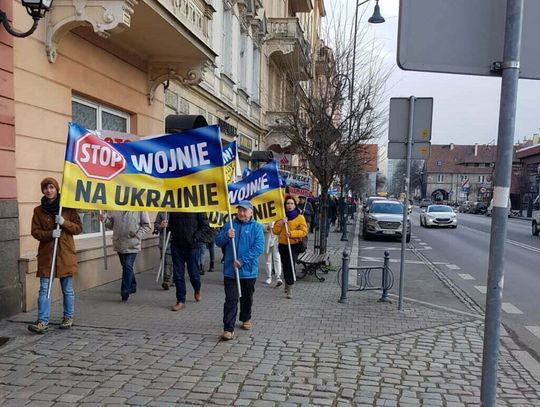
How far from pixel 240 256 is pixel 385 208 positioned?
18631mm

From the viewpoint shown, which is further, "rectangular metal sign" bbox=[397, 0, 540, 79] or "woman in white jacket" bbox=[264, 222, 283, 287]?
"woman in white jacket" bbox=[264, 222, 283, 287]

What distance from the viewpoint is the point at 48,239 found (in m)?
5.83

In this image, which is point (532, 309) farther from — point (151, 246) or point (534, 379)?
point (151, 246)

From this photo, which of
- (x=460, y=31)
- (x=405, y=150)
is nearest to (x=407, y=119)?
(x=405, y=150)

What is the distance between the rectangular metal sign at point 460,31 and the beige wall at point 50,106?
565 cm

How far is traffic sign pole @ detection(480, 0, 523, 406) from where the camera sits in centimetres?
257

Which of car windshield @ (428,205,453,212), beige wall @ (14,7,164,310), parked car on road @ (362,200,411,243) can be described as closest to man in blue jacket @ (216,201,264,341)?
beige wall @ (14,7,164,310)

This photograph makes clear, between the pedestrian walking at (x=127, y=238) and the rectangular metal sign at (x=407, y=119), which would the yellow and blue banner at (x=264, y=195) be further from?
the rectangular metal sign at (x=407, y=119)

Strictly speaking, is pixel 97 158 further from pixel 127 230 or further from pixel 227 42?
pixel 227 42

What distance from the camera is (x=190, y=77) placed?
10.8 m

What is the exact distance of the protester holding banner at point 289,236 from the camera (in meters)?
8.51

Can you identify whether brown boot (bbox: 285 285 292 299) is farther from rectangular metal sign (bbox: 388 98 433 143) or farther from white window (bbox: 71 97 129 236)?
white window (bbox: 71 97 129 236)

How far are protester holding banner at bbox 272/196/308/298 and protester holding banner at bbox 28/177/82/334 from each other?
369cm

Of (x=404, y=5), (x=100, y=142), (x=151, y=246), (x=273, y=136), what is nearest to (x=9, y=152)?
(x=100, y=142)
